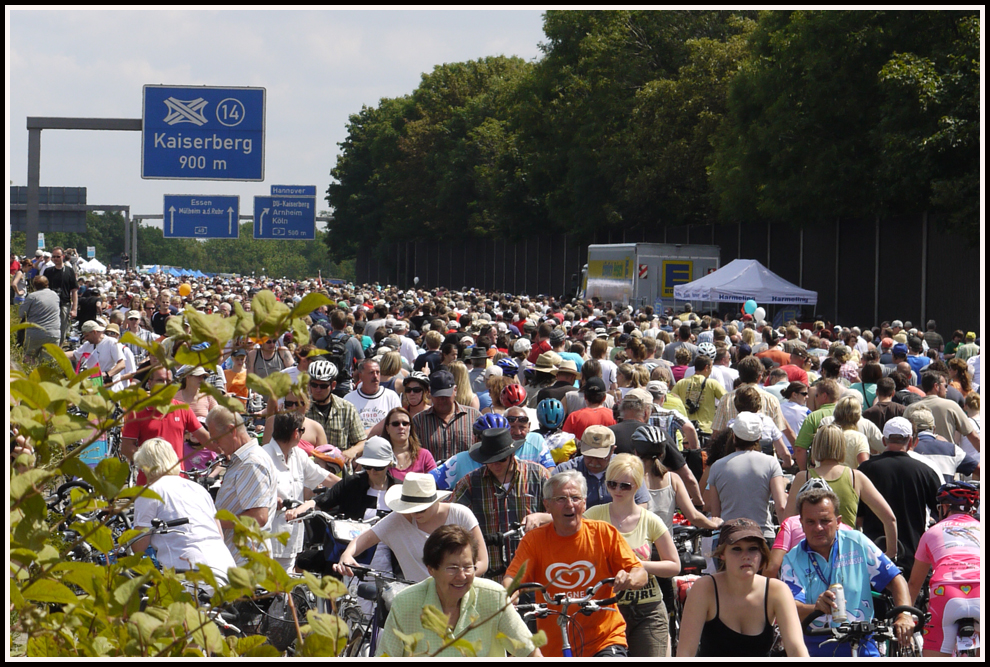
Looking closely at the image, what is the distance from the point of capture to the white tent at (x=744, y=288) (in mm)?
32719

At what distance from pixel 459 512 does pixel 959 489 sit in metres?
2.70

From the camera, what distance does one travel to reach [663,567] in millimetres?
6062

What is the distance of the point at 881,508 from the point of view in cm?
731

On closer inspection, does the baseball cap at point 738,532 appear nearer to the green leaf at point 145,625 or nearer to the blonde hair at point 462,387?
the green leaf at point 145,625

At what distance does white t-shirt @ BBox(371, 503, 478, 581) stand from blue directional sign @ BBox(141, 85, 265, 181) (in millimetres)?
19582

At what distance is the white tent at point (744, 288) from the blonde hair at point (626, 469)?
2674 cm

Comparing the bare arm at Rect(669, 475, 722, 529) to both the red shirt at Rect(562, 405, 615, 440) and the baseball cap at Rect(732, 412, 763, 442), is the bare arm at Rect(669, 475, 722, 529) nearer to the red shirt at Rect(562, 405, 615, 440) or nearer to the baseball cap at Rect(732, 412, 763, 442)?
A: the baseball cap at Rect(732, 412, 763, 442)

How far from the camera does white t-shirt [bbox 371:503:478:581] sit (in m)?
6.17

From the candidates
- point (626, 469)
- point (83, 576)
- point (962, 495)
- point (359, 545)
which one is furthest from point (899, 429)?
point (83, 576)

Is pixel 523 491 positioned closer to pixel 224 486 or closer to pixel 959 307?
pixel 224 486

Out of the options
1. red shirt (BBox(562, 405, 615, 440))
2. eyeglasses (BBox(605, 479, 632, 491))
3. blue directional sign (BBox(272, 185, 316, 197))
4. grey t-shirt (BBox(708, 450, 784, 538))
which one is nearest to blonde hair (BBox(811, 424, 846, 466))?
grey t-shirt (BBox(708, 450, 784, 538))

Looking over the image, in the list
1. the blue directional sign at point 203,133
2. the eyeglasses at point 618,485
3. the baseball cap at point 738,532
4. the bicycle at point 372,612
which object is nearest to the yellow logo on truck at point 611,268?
the blue directional sign at point 203,133

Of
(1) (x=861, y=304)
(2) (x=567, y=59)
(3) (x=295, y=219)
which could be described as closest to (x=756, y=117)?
(1) (x=861, y=304)

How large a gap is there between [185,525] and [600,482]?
2.50m
